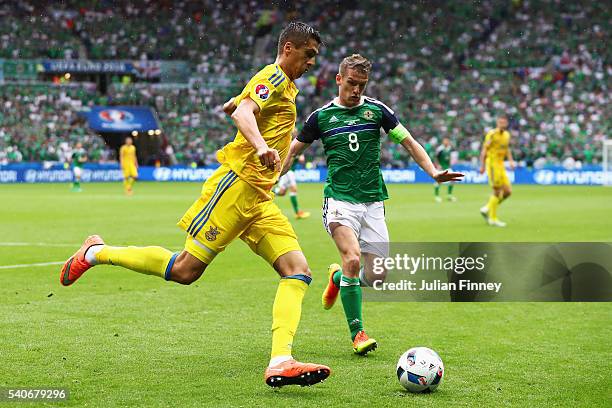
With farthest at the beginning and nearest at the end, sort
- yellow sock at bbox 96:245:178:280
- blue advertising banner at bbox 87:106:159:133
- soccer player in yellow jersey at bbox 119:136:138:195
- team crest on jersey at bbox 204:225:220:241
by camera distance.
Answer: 1. blue advertising banner at bbox 87:106:159:133
2. soccer player in yellow jersey at bbox 119:136:138:195
3. yellow sock at bbox 96:245:178:280
4. team crest on jersey at bbox 204:225:220:241

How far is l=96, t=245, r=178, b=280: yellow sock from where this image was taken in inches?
255

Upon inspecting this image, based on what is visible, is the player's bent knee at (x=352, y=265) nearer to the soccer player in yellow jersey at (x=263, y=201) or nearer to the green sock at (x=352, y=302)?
the green sock at (x=352, y=302)

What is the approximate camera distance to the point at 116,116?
4938cm

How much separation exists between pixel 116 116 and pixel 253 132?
147 ft

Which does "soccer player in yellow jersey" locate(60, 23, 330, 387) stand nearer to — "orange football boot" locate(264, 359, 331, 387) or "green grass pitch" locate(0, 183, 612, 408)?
"orange football boot" locate(264, 359, 331, 387)

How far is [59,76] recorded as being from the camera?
166 feet

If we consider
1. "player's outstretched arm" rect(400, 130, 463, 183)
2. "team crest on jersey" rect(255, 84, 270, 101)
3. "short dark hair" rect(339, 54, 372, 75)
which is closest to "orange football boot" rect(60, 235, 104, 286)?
"team crest on jersey" rect(255, 84, 270, 101)

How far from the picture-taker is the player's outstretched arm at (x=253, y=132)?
5434mm

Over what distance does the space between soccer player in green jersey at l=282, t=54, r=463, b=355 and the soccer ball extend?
1.58m

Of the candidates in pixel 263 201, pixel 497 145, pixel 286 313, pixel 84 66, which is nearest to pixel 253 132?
pixel 263 201

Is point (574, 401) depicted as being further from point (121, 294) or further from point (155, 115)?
point (155, 115)

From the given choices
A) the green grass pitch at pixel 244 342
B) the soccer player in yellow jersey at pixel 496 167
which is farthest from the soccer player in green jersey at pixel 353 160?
the soccer player in yellow jersey at pixel 496 167

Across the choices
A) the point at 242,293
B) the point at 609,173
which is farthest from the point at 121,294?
the point at 609,173

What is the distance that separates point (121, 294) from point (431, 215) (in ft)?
45.7
